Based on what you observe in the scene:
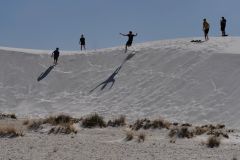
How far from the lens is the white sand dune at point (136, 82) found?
26.6 metres

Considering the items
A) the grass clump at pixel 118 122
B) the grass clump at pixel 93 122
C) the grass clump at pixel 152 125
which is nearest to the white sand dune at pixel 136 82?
the grass clump at pixel 152 125

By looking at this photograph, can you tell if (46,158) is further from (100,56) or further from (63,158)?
(100,56)

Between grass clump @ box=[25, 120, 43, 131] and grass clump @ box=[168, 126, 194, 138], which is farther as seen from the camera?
grass clump @ box=[25, 120, 43, 131]

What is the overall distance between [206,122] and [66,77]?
12.3 m

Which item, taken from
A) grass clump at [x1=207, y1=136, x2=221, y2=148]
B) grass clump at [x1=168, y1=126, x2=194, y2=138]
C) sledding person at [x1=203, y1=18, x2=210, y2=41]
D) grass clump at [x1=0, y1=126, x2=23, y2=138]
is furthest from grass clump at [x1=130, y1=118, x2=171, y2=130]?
sledding person at [x1=203, y1=18, x2=210, y2=41]

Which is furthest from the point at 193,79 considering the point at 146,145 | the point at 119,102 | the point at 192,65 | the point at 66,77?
the point at 146,145

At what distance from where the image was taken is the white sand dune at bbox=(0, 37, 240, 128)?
2658 cm

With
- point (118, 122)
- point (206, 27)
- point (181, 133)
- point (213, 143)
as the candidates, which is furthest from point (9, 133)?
point (206, 27)

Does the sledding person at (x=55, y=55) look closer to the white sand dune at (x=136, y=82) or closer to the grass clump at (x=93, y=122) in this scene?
the white sand dune at (x=136, y=82)

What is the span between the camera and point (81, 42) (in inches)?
1610

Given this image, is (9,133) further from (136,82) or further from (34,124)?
(136,82)

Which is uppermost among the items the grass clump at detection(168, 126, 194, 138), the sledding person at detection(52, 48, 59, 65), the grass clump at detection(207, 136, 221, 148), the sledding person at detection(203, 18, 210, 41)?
the sledding person at detection(203, 18, 210, 41)

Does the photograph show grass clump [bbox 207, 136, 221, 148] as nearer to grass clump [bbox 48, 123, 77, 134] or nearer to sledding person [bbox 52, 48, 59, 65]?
grass clump [bbox 48, 123, 77, 134]

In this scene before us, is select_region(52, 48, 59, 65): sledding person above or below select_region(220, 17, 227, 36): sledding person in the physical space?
below
